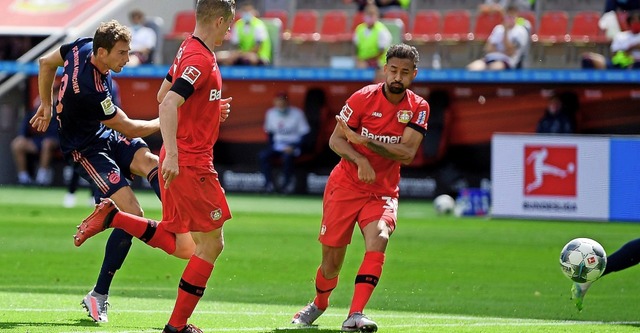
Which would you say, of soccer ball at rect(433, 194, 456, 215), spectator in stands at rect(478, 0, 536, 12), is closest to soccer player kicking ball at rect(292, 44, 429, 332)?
soccer ball at rect(433, 194, 456, 215)

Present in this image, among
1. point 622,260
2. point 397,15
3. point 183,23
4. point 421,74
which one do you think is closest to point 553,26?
point 397,15

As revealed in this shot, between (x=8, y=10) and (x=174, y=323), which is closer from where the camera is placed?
(x=174, y=323)

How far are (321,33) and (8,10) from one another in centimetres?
714

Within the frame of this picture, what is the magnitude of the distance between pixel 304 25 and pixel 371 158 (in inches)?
679

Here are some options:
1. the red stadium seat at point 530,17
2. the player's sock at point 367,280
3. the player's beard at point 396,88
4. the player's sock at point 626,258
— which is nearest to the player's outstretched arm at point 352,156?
the player's beard at point 396,88

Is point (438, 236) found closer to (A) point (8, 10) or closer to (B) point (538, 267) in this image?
(B) point (538, 267)

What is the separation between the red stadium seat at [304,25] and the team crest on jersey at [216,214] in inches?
693

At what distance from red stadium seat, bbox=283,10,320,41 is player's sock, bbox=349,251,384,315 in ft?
56.4

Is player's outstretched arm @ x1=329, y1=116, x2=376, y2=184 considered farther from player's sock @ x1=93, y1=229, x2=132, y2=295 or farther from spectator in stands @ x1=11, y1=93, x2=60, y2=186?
spectator in stands @ x1=11, y1=93, x2=60, y2=186

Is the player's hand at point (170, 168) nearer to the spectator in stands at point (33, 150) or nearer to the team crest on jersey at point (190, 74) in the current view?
the team crest on jersey at point (190, 74)

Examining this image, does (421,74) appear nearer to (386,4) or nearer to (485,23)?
(485,23)

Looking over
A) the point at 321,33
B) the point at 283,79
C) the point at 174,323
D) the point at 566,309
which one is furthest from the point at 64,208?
the point at 174,323

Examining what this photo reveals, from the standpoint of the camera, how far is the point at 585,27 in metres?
22.9

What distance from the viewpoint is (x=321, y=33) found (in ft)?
82.2
